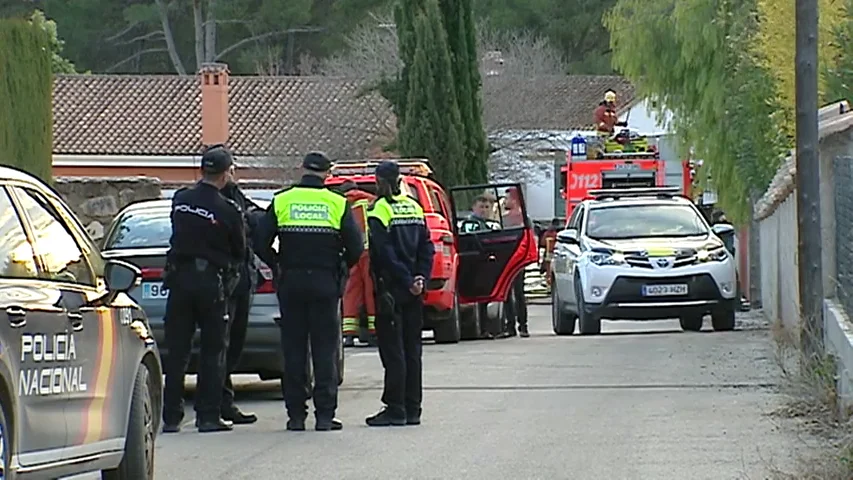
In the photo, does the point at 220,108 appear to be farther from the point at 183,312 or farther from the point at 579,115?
the point at 183,312

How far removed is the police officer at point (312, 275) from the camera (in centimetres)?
1163

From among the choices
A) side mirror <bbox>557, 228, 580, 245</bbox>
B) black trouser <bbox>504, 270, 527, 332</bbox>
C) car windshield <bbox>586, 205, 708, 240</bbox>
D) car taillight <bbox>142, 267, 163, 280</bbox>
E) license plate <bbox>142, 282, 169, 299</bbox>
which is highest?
car windshield <bbox>586, 205, 708, 240</bbox>

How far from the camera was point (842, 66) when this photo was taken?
1541cm

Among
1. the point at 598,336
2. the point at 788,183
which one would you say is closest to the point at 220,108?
the point at 598,336

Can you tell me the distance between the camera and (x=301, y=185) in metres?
11.8

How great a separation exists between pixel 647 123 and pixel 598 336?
33.2 meters

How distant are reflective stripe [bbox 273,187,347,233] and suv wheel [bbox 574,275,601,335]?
9.68 meters

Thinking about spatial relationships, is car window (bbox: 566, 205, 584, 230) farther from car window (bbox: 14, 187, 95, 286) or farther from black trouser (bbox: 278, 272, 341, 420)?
car window (bbox: 14, 187, 95, 286)

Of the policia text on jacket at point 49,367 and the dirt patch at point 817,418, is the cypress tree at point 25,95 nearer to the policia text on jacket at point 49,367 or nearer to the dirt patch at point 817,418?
the dirt patch at point 817,418

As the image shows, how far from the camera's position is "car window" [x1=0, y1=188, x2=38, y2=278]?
7172 mm

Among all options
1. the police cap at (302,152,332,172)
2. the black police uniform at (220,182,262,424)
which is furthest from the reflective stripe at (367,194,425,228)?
the black police uniform at (220,182,262,424)

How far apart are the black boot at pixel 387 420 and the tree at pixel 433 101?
69.0ft

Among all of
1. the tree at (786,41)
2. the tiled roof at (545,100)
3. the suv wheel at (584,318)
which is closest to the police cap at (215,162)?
the tree at (786,41)

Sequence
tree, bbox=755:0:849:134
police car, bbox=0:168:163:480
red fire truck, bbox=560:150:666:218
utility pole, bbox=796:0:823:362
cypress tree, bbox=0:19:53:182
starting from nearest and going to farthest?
police car, bbox=0:168:163:480 < utility pole, bbox=796:0:823:362 < tree, bbox=755:0:849:134 < cypress tree, bbox=0:19:53:182 < red fire truck, bbox=560:150:666:218
